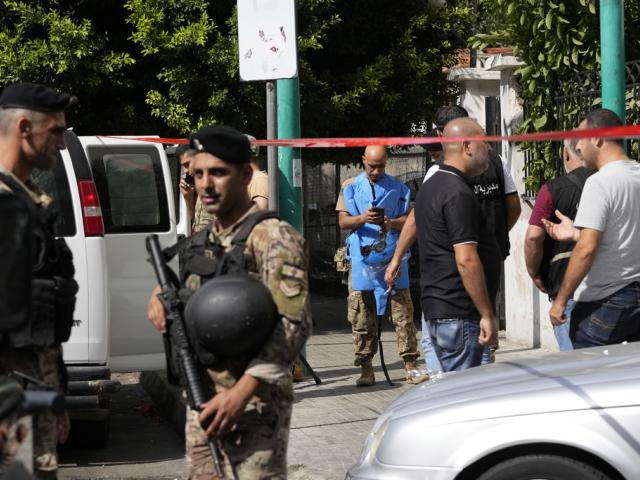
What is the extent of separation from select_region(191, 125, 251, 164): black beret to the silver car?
1.46 meters

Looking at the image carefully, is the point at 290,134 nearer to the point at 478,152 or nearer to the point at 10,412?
the point at 478,152

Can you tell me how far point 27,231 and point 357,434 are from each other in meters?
4.84

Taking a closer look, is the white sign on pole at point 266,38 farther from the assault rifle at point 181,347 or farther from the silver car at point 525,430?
the assault rifle at point 181,347

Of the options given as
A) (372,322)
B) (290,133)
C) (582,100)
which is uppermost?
(582,100)

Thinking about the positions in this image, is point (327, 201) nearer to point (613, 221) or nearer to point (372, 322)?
point (372, 322)

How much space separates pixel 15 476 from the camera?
262 centimetres

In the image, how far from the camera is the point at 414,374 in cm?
892

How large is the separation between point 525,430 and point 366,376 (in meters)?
4.65

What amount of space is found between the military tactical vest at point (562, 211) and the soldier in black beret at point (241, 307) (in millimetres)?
2726

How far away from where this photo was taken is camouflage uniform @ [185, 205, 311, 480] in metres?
3.70

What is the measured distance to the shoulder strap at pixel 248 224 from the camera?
3.83 m

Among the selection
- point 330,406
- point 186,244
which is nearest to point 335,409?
point 330,406

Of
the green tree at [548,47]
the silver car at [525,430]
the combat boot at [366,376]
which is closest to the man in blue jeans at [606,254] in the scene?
the silver car at [525,430]

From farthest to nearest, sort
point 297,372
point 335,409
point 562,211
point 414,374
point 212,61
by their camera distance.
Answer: point 212,61
point 297,372
point 414,374
point 335,409
point 562,211
